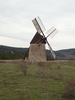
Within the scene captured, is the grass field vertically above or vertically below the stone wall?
below

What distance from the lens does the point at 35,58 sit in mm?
29047

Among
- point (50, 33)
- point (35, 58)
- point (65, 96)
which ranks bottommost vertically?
point (65, 96)

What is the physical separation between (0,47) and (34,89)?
60.1 meters

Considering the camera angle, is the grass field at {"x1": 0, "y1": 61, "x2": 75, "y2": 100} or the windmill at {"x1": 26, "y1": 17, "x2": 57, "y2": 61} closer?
the grass field at {"x1": 0, "y1": 61, "x2": 75, "y2": 100}

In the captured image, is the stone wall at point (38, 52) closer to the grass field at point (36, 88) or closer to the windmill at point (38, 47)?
the windmill at point (38, 47)

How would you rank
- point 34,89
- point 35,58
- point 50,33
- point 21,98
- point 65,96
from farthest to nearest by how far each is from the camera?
point 50,33 → point 35,58 → point 34,89 → point 65,96 → point 21,98

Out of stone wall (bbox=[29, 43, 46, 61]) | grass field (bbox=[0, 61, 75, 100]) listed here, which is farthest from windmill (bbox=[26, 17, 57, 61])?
grass field (bbox=[0, 61, 75, 100])

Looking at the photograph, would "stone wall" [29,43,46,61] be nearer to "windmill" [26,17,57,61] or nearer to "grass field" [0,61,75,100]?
"windmill" [26,17,57,61]

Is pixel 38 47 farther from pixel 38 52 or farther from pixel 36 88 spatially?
pixel 36 88

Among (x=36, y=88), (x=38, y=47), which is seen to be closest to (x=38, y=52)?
(x=38, y=47)

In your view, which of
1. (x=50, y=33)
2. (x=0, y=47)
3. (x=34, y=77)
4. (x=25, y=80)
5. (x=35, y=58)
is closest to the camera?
(x=25, y=80)

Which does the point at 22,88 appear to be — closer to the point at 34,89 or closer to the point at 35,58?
the point at 34,89

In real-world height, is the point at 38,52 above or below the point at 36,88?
above

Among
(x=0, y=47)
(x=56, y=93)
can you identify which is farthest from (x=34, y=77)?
(x=0, y=47)
